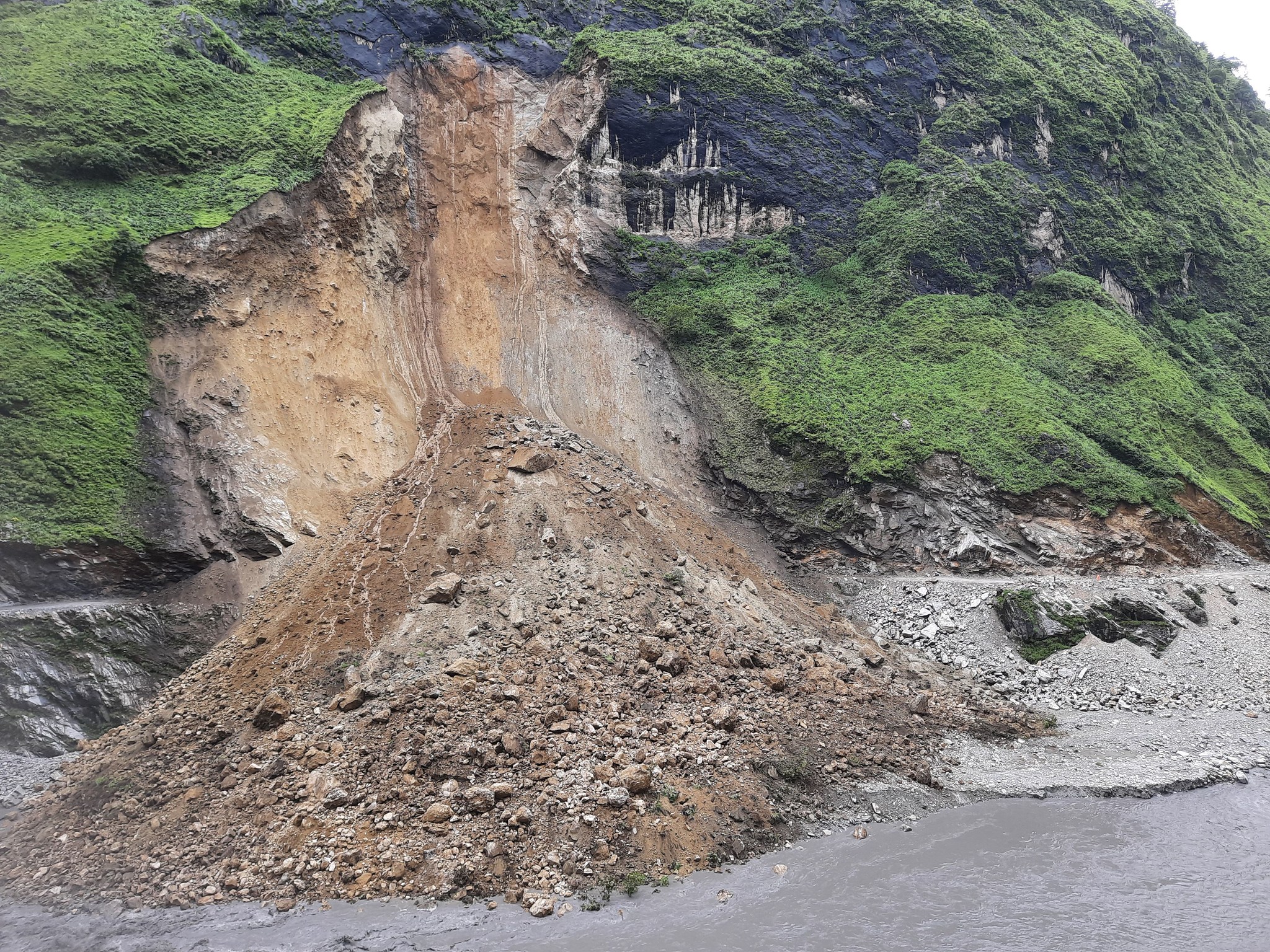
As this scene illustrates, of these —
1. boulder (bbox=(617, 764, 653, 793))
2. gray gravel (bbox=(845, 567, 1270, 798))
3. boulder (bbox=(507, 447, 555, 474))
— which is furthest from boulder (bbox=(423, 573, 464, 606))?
gray gravel (bbox=(845, 567, 1270, 798))

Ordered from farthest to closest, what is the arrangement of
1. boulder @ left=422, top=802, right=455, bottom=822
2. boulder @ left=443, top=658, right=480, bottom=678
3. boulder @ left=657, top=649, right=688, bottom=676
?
boulder @ left=657, top=649, right=688, bottom=676 < boulder @ left=443, top=658, right=480, bottom=678 < boulder @ left=422, top=802, right=455, bottom=822

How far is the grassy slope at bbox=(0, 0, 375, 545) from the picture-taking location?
19188mm

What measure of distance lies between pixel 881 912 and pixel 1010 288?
30.9 meters

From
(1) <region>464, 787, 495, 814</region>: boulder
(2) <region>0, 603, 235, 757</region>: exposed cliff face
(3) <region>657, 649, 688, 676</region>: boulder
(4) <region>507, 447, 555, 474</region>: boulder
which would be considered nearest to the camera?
(1) <region>464, 787, 495, 814</region>: boulder

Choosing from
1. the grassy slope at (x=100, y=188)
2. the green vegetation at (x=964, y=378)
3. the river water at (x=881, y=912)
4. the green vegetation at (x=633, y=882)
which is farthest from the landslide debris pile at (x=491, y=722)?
the green vegetation at (x=964, y=378)

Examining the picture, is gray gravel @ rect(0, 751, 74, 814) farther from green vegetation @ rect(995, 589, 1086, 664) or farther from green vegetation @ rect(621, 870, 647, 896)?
green vegetation @ rect(995, 589, 1086, 664)

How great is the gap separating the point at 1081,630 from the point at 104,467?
90.7 ft

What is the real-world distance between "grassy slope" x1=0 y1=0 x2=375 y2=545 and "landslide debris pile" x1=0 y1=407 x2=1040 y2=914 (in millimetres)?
6059

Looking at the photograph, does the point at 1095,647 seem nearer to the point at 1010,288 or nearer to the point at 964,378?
the point at 964,378

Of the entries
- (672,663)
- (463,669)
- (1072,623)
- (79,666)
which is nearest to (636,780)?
(672,663)

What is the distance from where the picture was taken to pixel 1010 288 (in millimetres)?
35625

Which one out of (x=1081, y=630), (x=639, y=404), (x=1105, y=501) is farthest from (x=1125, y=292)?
(x=639, y=404)

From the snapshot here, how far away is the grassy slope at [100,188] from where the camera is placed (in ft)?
63.0

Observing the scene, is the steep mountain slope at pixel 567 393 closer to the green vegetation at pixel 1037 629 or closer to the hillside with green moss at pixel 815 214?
the hillside with green moss at pixel 815 214
